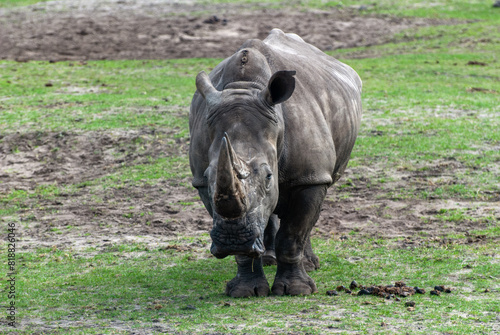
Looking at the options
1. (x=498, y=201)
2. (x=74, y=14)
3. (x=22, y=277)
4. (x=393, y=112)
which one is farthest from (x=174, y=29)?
(x=22, y=277)

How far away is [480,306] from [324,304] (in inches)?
42.1

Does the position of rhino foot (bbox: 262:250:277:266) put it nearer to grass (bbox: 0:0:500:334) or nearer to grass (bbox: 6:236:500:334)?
grass (bbox: 6:236:500:334)

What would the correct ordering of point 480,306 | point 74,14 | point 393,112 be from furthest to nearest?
1. point 74,14
2. point 393,112
3. point 480,306

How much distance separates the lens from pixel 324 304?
18.8 ft

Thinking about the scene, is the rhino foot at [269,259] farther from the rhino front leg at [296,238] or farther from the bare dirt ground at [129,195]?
the rhino front leg at [296,238]

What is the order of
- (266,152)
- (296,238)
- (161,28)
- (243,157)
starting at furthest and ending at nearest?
(161,28) < (296,238) < (266,152) < (243,157)

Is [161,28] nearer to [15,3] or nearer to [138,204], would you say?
[15,3]

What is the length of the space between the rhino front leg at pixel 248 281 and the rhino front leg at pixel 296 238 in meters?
0.12

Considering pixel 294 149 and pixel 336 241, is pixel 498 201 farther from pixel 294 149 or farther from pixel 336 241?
pixel 294 149

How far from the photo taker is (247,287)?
606 centimetres

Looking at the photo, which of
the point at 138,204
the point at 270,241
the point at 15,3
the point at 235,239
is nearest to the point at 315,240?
the point at 270,241

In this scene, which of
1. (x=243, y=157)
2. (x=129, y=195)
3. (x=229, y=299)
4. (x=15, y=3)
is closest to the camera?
(x=243, y=157)

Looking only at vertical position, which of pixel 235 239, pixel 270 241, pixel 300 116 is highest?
pixel 300 116

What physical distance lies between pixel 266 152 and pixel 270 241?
210cm
